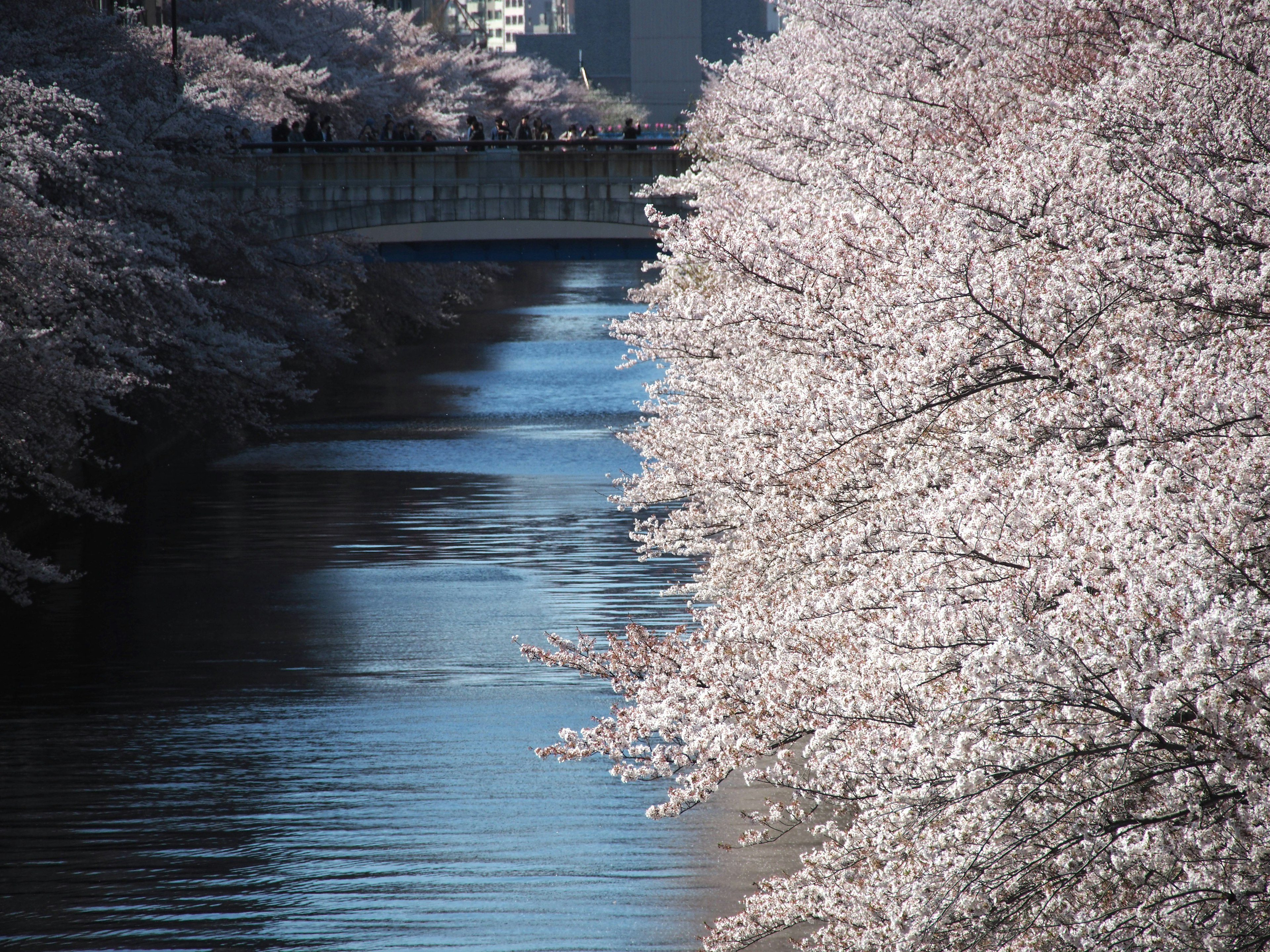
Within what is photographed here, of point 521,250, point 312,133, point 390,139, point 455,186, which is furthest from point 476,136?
point 312,133

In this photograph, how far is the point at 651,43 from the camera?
150 metres

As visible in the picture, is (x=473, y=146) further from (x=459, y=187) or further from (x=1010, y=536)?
(x=1010, y=536)

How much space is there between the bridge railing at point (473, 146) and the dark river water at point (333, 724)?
826 centimetres

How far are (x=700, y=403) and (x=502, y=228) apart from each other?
2309cm

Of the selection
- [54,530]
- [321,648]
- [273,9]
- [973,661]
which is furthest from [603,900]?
[273,9]

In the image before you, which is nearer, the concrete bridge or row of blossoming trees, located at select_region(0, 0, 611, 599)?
row of blossoming trees, located at select_region(0, 0, 611, 599)

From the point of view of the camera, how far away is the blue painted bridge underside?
37500 mm

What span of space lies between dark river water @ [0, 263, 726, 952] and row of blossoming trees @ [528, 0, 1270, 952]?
4.71ft

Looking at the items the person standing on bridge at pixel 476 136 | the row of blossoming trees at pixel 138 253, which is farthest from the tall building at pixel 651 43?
the row of blossoming trees at pixel 138 253

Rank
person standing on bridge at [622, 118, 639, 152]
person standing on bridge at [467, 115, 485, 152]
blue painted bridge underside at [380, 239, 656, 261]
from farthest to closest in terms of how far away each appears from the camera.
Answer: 1. blue painted bridge underside at [380, 239, 656, 261]
2. person standing on bridge at [622, 118, 639, 152]
3. person standing on bridge at [467, 115, 485, 152]

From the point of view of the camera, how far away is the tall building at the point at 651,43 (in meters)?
149

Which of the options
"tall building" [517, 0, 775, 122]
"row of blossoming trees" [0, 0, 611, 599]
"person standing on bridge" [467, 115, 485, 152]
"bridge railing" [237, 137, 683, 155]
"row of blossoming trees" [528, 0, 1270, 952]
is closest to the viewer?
"row of blossoming trees" [528, 0, 1270, 952]

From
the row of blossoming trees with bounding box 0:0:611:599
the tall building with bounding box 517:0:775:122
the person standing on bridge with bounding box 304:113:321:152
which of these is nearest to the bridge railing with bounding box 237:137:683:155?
the person standing on bridge with bounding box 304:113:321:152

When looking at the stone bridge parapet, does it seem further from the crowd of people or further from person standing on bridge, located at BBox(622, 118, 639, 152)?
person standing on bridge, located at BBox(622, 118, 639, 152)
